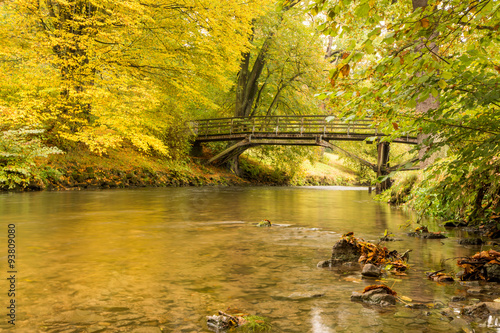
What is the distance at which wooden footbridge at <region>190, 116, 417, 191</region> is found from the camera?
2406 cm

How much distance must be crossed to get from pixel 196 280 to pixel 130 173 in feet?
53.7

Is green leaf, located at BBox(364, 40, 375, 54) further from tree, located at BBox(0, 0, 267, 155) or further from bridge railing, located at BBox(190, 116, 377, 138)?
bridge railing, located at BBox(190, 116, 377, 138)

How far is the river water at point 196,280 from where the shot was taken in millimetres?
2801

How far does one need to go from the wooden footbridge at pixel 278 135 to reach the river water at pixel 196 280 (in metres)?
17.1

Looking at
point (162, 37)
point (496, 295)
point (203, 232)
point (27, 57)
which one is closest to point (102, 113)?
point (27, 57)

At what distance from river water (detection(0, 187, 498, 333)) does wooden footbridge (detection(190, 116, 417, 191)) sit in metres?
17.1

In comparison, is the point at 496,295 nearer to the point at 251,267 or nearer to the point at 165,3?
the point at 251,267

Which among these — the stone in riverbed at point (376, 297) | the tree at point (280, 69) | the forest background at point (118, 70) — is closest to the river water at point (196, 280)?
the stone in riverbed at point (376, 297)

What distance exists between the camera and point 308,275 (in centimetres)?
405

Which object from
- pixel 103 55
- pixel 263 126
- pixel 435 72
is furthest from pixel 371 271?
pixel 263 126

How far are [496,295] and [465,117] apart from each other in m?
2.05

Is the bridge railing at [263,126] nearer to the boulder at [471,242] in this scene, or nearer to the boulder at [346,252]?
the boulder at [471,242]

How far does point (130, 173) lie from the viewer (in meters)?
19.4

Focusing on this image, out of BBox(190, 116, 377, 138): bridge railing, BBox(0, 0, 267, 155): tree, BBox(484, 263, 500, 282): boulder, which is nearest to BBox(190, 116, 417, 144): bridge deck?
BBox(190, 116, 377, 138): bridge railing
